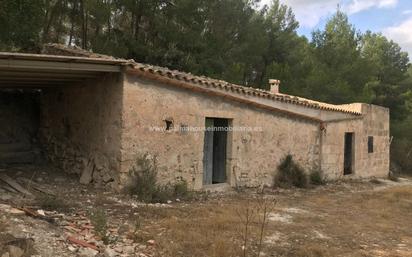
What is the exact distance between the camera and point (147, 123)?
946 centimetres

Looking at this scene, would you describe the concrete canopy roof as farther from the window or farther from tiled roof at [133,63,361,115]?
the window

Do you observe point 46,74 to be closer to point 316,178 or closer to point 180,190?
point 180,190

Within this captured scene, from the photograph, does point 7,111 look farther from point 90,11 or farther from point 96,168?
point 90,11

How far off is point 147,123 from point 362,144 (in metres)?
10.3

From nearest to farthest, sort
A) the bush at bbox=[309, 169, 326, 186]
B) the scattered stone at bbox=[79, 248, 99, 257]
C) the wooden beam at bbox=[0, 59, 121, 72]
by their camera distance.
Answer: the scattered stone at bbox=[79, 248, 99, 257], the wooden beam at bbox=[0, 59, 121, 72], the bush at bbox=[309, 169, 326, 186]

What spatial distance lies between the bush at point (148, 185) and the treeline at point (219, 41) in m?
6.70

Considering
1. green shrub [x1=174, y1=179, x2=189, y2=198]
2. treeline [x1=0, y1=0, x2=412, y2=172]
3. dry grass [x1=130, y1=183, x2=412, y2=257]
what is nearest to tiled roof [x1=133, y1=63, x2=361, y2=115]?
green shrub [x1=174, y1=179, x2=189, y2=198]

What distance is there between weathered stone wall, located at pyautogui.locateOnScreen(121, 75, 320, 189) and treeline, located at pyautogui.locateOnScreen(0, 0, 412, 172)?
595 centimetres

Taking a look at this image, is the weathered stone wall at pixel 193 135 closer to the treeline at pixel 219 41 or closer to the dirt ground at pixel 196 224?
the dirt ground at pixel 196 224

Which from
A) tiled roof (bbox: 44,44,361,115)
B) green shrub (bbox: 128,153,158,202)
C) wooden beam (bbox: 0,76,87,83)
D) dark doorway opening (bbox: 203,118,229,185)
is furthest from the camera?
dark doorway opening (bbox: 203,118,229,185)

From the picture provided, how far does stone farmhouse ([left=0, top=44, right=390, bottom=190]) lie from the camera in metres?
9.11

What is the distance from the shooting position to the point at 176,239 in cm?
618

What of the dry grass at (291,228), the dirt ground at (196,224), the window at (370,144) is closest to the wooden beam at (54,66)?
the dirt ground at (196,224)

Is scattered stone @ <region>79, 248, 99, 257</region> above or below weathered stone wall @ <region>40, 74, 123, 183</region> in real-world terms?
below
